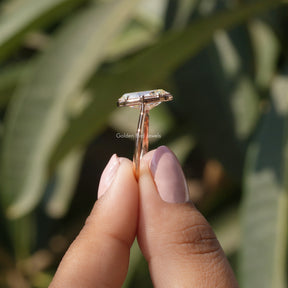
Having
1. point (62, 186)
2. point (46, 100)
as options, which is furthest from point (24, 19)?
point (62, 186)

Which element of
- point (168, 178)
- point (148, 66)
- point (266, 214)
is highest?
point (148, 66)

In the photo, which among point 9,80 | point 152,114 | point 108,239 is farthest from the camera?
point 152,114

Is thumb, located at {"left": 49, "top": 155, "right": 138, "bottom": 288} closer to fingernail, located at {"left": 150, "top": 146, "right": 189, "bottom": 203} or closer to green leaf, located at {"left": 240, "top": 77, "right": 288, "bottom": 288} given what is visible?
fingernail, located at {"left": 150, "top": 146, "right": 189, "bottom": 203}

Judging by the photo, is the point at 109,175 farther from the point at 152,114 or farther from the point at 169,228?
the point at 152,114

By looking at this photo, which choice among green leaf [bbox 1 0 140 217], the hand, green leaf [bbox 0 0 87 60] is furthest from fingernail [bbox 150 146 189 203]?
green leaf [bbox 0 0 87 60]

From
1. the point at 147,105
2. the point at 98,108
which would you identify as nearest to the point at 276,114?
the point at 98,108

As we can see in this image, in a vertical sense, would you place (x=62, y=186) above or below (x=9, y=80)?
below
